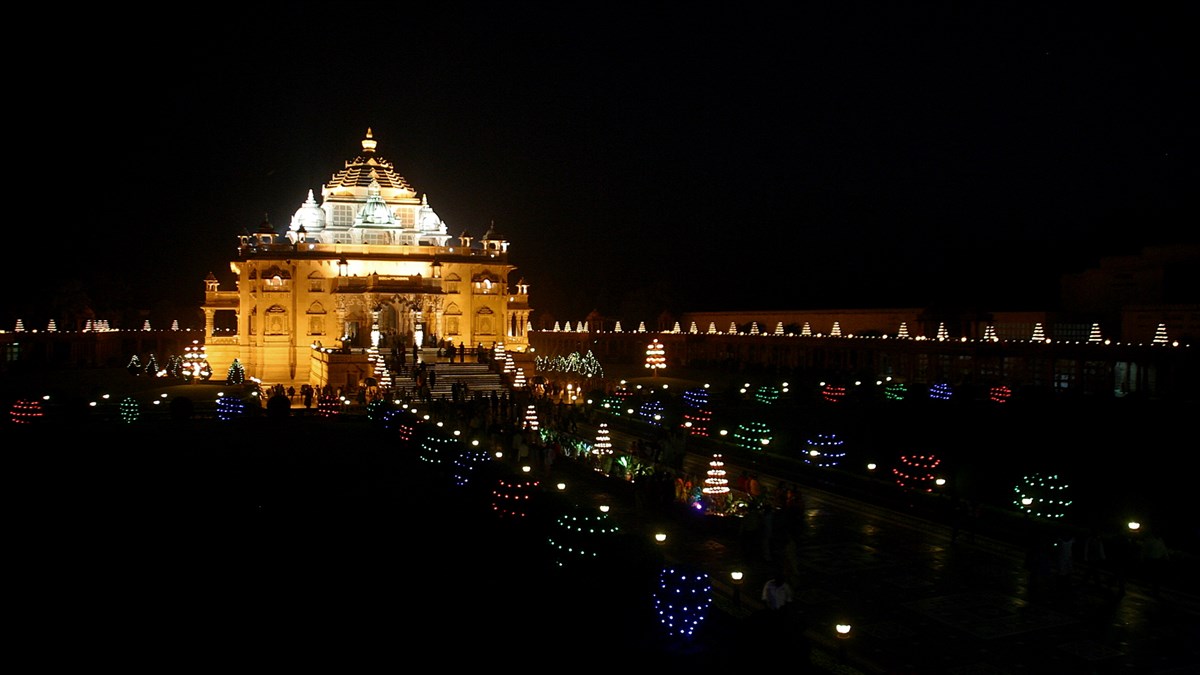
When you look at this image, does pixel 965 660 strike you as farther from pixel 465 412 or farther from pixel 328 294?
pixel 328 294

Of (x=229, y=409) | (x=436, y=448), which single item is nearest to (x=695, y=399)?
(x=436, y=448)

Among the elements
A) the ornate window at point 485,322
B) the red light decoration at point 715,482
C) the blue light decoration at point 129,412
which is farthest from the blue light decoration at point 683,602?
the ornate window at point 485,322

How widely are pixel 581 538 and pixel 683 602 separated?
3.14 metres

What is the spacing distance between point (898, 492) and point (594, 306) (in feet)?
233

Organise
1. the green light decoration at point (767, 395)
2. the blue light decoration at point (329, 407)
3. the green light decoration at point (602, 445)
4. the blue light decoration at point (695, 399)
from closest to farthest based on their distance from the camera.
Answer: the green light decoration at point (602, 445) → the blue light decoration at point (329, 407) → the blue light decoration at point (695, 399) → the green light decoration at point (767, 395)

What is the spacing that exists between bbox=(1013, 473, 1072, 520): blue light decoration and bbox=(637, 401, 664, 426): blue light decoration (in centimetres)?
1454

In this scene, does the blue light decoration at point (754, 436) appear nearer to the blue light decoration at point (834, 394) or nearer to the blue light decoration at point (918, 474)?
the blue light decoration at point (918, 474)

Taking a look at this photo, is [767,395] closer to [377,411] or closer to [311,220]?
[377,411]

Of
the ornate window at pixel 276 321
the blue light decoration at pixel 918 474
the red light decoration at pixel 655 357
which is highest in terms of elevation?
the ornate window at pixel 276 321

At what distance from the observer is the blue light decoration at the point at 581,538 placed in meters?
15.9

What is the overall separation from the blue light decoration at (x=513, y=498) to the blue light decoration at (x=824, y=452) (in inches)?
407

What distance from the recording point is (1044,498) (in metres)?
21.6

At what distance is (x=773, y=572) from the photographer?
17.1 metres

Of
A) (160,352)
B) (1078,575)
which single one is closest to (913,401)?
(1078,575)
